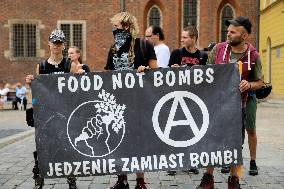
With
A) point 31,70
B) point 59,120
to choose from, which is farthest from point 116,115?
point 31,70

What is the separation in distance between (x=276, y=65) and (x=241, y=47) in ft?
66.2

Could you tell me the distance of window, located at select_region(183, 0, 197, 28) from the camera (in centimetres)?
2788

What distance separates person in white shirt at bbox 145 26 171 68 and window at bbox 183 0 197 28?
21.3 m

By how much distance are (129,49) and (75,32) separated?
74.4ft

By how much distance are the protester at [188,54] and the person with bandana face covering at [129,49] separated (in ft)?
3.76

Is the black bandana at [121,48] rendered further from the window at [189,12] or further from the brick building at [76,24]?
the window at [189,12]

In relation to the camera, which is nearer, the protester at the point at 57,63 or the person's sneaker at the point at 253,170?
the protester at the point at 57,63

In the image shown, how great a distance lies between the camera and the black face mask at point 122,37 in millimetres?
4801

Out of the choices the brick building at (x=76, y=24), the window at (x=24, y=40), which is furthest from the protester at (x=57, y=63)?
the window at (x=24, y=40)

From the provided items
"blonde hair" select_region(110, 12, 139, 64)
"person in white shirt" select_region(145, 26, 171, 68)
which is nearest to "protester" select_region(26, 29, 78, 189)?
"blonde hair" select_region(110, 12, 139, 64)

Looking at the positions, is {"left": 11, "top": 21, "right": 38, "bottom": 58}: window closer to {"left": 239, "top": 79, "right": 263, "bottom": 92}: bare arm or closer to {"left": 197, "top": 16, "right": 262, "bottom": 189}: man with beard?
{"left": 197, "top": 16, "right": 262, "bottom": 189}: man with beard

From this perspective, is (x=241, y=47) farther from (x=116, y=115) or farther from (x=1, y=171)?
(x=1, y=171)

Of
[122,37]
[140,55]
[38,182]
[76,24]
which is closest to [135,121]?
[140,55]

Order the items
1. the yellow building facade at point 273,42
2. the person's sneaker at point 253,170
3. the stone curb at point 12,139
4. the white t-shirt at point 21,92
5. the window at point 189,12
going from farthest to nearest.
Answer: the window at point 189,12
the yellow building facade at point 273,42
the white t-shirt at point 21,92
the stone curb at point 12,139
the person's sneaker at point 253,170
